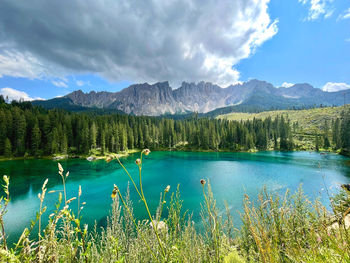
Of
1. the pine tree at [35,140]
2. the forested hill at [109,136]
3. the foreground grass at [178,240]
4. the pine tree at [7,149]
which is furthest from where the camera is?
the forested hill at [109,136]

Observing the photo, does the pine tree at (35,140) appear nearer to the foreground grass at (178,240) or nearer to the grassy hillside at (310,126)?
the foreground grass at (178,240)

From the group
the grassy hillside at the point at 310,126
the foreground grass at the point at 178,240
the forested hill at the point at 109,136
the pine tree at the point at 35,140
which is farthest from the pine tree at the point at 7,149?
the grassy hillside at the point at 310,126

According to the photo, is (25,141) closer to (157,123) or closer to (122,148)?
(122,148)

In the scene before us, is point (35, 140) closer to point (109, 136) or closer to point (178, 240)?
point (109, 136)

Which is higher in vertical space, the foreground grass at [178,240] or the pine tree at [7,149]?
the foreground grass at [178,240]

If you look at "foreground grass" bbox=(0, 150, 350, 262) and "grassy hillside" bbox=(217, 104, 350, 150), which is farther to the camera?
"grassy hillside" bbox=(217, 104, 350, 150)

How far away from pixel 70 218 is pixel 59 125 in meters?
71.9

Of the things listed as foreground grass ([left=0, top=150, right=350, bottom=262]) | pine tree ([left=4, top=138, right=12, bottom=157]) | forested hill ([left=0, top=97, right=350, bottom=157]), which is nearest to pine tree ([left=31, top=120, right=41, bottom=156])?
forested hill ([left=0, top=97, right=350, bottom=157])

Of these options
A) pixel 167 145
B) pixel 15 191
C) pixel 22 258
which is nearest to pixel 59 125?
pixel 15 191

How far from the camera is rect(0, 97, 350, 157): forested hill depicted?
54.1 metres

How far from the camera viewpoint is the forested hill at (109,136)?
54062 mm

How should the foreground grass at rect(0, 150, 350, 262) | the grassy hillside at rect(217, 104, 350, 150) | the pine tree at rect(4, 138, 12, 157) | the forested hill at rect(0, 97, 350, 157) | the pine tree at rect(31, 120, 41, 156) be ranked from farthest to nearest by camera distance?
1. the grassy hillside at rect(217, 104, 350, 150)
2. the forested hill at rect(0, 97, 350, 157)
3. the pine tree at rect(31, 120, 41, 156)
4. the pine tree at rect(4, 138, 12, 157)
5. the foreground grass at rect(0, 150, 350, 262)

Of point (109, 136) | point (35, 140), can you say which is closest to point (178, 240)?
point (109, 136)

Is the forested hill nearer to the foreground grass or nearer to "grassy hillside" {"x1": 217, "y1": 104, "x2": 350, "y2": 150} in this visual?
"grassy hillside" {"x1": 217, "y1": 104, "x2": 350, "y2": 150}
